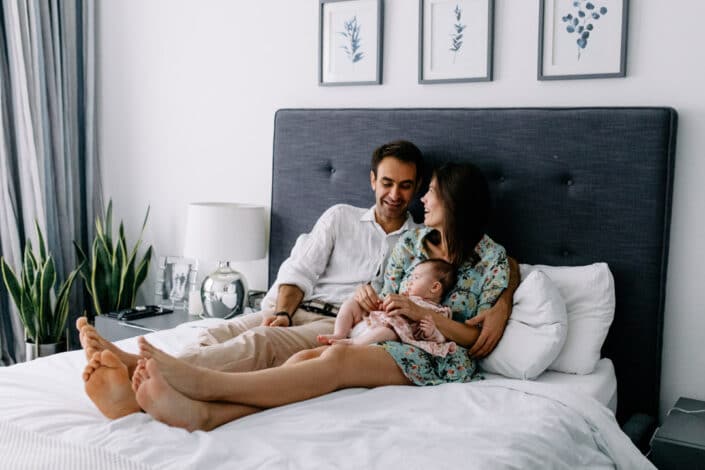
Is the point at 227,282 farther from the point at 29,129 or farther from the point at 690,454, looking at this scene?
the point at 690,454

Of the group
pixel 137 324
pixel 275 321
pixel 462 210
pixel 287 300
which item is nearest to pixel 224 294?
pixel 137 324

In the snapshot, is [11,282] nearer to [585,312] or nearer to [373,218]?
[373,218]

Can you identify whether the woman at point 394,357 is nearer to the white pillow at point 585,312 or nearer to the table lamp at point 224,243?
the white pillow at point 585,312

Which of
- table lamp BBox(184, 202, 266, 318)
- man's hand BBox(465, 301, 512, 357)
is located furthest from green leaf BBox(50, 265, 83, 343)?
man's hand BBox(465, 301, 512, 357)

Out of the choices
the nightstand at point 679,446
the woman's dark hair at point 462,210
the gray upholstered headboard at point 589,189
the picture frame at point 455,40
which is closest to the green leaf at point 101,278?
the gray upholstered headboard at point 589,189

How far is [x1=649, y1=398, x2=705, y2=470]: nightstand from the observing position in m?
1.92

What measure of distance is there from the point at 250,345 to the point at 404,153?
94 cm

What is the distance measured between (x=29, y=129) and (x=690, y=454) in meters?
3.14

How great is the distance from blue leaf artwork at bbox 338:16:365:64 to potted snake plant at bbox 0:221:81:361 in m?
1.70

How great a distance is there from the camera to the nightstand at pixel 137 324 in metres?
2.94

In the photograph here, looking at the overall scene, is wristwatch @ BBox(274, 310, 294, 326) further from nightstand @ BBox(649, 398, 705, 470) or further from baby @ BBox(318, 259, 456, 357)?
nightstand @ BBox(649, 398, 705, 470)

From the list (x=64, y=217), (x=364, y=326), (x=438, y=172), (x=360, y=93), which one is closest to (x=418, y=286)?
(x=364, y=326)

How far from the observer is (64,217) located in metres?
3.58

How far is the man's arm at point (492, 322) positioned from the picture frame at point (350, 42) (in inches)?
43.4
